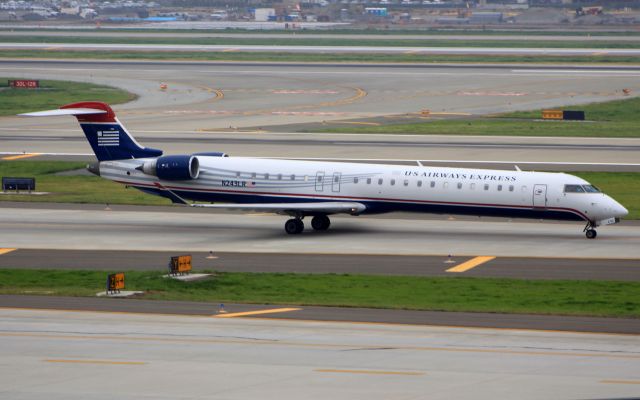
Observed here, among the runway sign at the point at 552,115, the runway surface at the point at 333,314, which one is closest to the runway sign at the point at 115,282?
the runway surface at the point at 333,314

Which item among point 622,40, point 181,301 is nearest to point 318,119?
point 181,301

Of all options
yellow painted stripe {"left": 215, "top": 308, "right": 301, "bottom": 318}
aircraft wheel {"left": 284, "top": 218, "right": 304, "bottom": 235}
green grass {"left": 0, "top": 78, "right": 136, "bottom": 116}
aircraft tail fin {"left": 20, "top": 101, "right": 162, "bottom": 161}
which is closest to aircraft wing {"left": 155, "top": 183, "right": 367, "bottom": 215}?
aircraft wheel {"left": 284, "top": 218, "right": 304, "bottom": 235}

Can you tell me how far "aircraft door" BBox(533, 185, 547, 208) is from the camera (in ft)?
148

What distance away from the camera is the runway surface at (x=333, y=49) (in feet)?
454

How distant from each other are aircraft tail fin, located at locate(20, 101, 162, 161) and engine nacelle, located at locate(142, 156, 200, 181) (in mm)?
1158

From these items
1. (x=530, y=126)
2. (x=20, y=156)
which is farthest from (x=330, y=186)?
(x=530, y=126)

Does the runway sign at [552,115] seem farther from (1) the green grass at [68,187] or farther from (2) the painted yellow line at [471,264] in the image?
(2) the painted yellow line at [471,264]

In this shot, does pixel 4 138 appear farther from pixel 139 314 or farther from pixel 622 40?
pixel 622 40

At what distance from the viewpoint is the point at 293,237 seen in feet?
153

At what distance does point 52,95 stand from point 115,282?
6763cm

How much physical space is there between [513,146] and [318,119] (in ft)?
64.1

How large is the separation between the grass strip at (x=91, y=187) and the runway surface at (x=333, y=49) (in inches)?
3095

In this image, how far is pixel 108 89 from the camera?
10481cm

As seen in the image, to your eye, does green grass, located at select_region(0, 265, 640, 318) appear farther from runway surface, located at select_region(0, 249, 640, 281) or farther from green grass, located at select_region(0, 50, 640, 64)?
green grass, located at select_region(0, 50, 640, 64)
